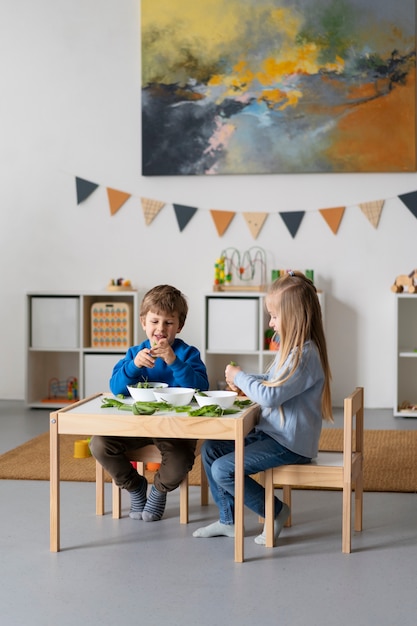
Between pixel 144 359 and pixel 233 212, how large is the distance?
2875 mm

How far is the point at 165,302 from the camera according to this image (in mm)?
2943

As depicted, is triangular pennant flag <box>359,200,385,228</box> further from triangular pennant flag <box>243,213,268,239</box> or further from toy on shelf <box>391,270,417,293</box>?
triangular pennant flag <box>243,213,268,239</box>

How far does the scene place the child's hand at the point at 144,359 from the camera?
2.82 metres

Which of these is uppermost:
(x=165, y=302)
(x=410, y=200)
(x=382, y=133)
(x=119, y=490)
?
(x=382, y=133)

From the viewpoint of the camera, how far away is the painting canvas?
17.6 feet

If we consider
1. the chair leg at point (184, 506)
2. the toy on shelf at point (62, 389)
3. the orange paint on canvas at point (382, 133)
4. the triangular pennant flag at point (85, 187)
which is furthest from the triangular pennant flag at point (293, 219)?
the chair leg at point (184, 506)

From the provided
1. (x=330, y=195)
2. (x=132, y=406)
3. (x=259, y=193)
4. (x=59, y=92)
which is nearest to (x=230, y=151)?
(x=259, y=193)

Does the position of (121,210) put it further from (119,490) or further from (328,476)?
(328,476)

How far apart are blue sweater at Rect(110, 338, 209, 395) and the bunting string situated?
103 inches

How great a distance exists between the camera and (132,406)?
8.64ft

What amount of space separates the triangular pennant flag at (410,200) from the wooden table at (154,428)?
10.2 feet

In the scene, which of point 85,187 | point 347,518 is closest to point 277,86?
point 85,187

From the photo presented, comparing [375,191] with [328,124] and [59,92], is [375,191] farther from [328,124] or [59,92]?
[59,92]

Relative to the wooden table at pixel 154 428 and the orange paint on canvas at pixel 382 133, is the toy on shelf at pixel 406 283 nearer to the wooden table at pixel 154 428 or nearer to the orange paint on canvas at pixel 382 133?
the orange paint on canvas at pixel 382 133
